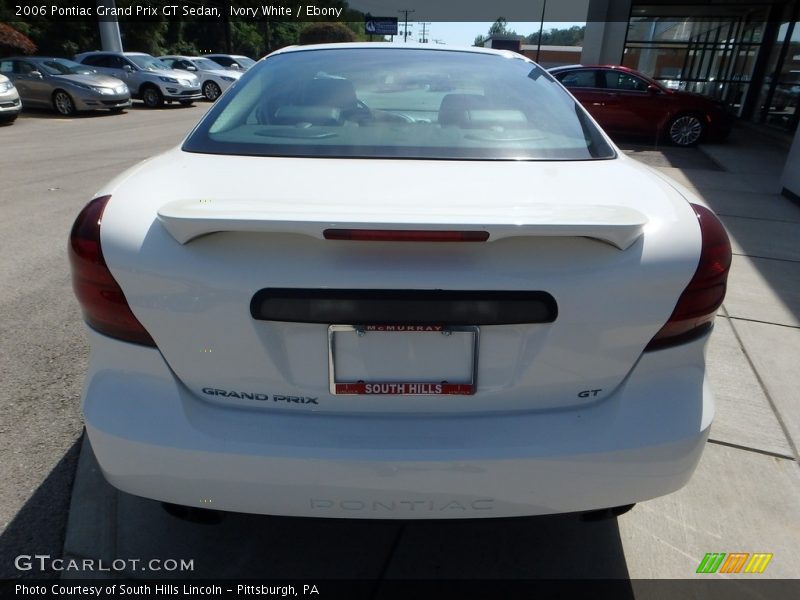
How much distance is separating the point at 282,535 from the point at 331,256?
1.23m

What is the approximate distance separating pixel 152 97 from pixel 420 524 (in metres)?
20.2

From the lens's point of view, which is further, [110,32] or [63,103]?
[110,32]

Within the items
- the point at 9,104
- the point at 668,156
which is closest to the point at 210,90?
the point at 9,104

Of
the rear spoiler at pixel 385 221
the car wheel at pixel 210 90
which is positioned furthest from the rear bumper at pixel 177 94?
the rear spoiler at pixel 385 221

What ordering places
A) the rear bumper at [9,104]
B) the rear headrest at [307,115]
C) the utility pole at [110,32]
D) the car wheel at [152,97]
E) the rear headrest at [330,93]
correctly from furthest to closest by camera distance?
1. the utility pole at [110,32]
2. the car wheel at [152,97]
3. the rear bumper at [9,104]
4. the rear headrest at [330,93]
5. the rear headrest at [307,115]

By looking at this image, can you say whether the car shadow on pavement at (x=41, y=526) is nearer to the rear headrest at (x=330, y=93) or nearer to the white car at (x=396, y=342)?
the white car at (x=396, y=342)

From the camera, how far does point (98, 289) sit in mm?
1476

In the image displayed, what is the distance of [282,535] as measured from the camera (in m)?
2.08

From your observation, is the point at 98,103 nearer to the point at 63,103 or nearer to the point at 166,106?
the point at 63,103

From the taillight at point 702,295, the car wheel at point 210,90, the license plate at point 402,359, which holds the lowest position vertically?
the car wheel at point 210,90

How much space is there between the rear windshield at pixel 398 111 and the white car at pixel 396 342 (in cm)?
37

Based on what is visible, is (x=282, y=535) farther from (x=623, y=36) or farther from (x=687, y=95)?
(x=623, y=36)

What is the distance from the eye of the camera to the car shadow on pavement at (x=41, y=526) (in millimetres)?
1928

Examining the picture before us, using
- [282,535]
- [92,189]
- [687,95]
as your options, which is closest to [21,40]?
[92,189]
